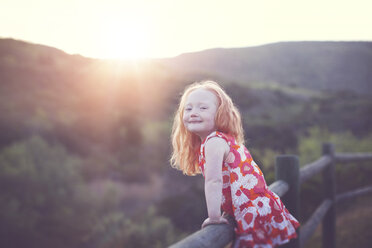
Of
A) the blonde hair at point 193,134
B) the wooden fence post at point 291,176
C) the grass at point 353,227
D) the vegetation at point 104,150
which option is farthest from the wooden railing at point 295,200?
the vegetation at point 104,150

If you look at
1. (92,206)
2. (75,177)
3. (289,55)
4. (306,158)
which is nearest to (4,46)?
(75,177)

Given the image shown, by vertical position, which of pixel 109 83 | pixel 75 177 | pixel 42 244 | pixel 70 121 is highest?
pixel 109 83

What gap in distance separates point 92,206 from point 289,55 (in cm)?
5289

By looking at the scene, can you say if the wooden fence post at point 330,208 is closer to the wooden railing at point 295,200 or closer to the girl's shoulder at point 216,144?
the wooden railing at point 295,200

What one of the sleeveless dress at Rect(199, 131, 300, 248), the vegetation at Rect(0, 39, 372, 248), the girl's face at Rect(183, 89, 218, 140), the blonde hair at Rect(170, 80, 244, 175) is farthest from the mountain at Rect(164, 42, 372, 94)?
the sleeveless dress at Rect(199, 131, 300, 248)

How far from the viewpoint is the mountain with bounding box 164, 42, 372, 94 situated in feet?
157

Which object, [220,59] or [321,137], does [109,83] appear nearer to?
[321,137]

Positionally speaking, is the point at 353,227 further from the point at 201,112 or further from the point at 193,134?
the point at 201,112

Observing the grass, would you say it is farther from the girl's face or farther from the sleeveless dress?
the girl's face

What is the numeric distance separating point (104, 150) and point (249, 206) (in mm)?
14562

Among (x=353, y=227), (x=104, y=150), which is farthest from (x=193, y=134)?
(x=104, y=150)

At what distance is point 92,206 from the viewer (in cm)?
1066

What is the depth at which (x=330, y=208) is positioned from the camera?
3.77 meters

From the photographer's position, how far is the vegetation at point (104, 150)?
9.18m
